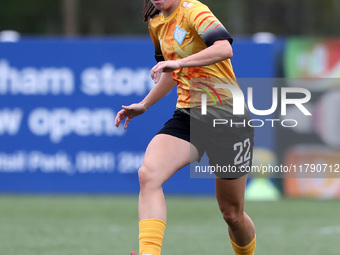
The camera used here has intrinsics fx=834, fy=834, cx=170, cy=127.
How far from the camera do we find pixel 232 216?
5.56 meters

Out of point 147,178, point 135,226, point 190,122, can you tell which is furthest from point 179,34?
point 135,226

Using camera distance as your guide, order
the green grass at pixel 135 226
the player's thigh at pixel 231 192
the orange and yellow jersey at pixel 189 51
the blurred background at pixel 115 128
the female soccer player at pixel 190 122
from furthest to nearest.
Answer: the blurred background at pixel 115 128 → the green grass at pixel 135 226 → the player's thigh at pixel 231 192 → the orange and yellow jersey at pixel 189 51 → the female soccer player at pixel 190 122

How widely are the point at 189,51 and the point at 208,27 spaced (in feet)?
0.96

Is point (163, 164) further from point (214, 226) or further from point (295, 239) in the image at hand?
point (214, 226)

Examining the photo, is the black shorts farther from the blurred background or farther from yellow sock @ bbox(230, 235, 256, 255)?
the blurred background

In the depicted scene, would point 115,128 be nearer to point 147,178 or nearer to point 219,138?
point 219,138

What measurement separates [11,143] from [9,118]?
13.9 inches

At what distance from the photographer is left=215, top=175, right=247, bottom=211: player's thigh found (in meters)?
5.39

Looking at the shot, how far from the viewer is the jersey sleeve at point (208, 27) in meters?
4.98

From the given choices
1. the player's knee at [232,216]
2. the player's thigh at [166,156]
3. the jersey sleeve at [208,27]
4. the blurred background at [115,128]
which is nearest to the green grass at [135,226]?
the blurred background at [115,128]

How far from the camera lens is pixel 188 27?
17.1 feet

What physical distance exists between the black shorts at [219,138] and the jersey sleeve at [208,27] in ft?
1.83

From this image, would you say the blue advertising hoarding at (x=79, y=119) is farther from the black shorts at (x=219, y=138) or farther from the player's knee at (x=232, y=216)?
the black shorts at (x=219, y=138)

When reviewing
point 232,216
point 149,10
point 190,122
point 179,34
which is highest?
point 149,10
